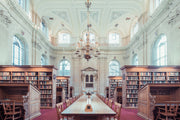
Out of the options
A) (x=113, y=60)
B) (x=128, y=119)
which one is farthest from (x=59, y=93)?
(x=113, y=60)

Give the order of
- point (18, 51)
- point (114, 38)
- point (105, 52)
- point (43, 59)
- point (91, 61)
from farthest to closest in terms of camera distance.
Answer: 1. point (114, 38)
2. point (105, 52)
3. point (91, 61)
4. point (43, 59)
5. point (18, 51)

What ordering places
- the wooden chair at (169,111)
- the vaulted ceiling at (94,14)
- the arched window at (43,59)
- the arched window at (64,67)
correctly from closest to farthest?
the wooden chair at (169,111) < the vaulted ceiling at (94,14) < the arched window at (43,59) < the arched window at (64,67)

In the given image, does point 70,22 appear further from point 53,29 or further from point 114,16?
point 114,16

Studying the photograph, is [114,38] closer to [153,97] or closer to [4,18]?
[4,18]

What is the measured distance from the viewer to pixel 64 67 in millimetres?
20078

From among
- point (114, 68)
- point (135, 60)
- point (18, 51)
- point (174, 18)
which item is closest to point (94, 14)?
point (135, 60)

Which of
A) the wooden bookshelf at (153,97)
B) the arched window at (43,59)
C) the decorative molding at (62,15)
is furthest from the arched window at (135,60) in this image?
the wooden bookshelf at (153,97)

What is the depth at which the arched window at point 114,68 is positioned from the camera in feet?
65.9

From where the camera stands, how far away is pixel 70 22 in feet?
61.5

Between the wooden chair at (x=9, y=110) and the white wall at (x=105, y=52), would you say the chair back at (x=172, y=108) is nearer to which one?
the white wall at (x=105, y=52)

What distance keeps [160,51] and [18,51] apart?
9.75 m

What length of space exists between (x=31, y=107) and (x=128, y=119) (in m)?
3.91

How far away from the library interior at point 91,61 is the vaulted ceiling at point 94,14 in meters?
0.09

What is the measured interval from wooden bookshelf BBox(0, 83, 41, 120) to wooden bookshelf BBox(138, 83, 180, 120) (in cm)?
453
